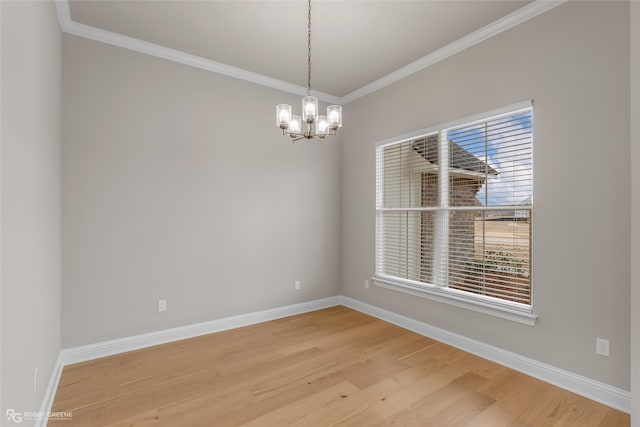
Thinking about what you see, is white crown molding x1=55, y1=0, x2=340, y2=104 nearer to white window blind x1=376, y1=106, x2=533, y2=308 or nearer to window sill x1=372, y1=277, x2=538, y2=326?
white window blind x1=376, y1=106, x2=533, y2=308

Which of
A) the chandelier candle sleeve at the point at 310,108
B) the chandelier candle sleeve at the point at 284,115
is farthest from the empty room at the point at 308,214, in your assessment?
the chandelier candle sleeve at the point at 284,115

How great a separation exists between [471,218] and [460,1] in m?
1.88

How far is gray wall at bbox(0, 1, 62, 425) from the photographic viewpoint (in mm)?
1357

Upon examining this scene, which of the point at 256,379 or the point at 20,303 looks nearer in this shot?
the point at 20,303

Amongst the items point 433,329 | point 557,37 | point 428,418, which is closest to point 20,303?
point 428,418

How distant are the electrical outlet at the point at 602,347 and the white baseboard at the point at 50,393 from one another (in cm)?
369

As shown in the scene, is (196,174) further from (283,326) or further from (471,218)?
(471,218)

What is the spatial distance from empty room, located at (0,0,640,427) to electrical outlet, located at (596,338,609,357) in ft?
0.04

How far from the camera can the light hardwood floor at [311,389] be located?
81.7 inches

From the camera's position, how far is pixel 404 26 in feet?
9.35

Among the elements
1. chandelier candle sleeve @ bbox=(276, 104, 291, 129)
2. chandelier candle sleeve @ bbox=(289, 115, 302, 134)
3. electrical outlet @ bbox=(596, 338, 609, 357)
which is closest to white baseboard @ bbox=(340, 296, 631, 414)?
electrical outlet @ bbox=(596, 338, 609, 357)

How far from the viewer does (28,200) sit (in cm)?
170

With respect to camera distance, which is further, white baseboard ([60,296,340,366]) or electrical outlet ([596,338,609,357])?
white baseboard ([60,296,340,366])

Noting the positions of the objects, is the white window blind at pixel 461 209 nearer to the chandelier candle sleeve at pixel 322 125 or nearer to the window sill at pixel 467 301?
the window sill at pixel 467 301
